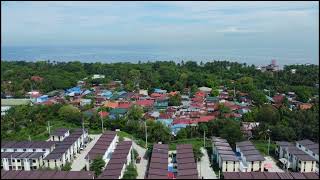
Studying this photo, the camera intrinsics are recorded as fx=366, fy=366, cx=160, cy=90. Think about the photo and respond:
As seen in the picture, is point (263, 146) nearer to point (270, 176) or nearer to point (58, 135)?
point (270, 176)

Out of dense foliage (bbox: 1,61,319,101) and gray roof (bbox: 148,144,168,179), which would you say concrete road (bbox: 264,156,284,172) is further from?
dense foliage (bbox: 1,61,319,101)

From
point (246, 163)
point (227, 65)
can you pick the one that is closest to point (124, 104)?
point (246, 163)

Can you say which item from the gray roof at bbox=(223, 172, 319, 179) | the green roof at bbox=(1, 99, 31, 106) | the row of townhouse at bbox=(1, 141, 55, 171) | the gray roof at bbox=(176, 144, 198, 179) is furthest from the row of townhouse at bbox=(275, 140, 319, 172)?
the green roof at bbox=(1, 99, 31, 106)

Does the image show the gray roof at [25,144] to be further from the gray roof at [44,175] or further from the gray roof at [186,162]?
the gray roof at [186,162]

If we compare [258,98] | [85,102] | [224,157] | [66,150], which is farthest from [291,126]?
[85,102]

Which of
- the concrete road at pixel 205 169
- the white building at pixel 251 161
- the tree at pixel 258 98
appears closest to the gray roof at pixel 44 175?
the concrete road at pixel 205 169
